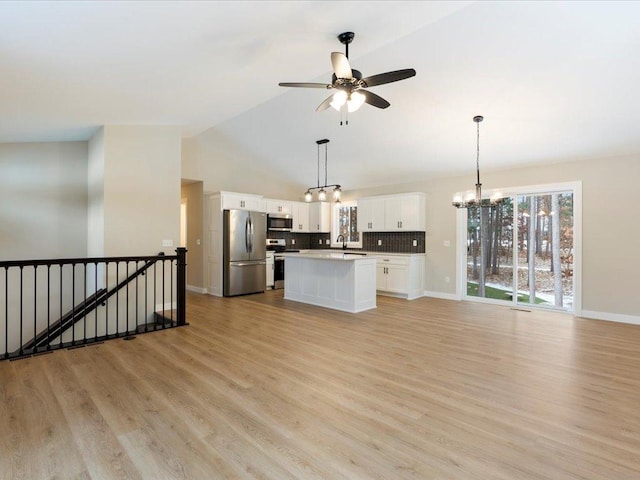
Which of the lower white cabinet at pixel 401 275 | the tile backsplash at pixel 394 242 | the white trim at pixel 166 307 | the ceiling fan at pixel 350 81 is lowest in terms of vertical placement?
the white trim at pixel 166 307

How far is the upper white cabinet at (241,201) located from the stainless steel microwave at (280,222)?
45 cm

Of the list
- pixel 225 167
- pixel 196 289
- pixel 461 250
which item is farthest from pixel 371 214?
pixel 196 289

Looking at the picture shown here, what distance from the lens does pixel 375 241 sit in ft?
26.8

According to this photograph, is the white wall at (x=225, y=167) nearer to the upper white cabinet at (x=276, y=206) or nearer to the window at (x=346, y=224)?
the upper white cabinet at (x=276, y=206)

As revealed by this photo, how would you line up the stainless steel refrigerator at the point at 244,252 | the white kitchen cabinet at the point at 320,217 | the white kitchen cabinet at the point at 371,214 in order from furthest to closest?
the white kitchen cabinet at the point at 320,217, the white kitchen cabinet at the point at 371,214, the stainless steel refrigerator at the point at 244,252

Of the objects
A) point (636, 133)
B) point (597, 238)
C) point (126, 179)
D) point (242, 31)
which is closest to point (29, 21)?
point (242, 31)

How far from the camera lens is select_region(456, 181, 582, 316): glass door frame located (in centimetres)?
552

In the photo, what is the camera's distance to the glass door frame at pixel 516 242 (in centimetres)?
552

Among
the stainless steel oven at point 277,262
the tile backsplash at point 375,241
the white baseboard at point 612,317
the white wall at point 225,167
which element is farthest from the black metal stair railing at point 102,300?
the white baseboard at point 612,317

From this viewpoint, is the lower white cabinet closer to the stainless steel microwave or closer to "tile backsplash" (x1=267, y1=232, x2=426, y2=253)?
"tile backsplash" (x1=267, y1=232, x2=426, y2=253)

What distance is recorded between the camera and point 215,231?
285 inches

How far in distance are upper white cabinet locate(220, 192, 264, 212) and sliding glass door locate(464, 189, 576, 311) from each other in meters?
4.54

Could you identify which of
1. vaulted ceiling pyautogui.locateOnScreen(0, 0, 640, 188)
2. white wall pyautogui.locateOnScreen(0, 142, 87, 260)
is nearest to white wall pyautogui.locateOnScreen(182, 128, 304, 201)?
vaulted ceiling pyautogui.locateOnScreen(0, 0, 640, 188)

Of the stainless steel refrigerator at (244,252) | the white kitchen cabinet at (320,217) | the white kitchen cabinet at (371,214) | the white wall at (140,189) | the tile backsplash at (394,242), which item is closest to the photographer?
the white wall at (140,189)
